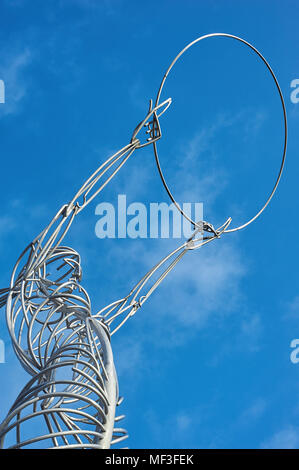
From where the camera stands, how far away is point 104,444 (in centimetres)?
875

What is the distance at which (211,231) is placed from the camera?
716 inches
